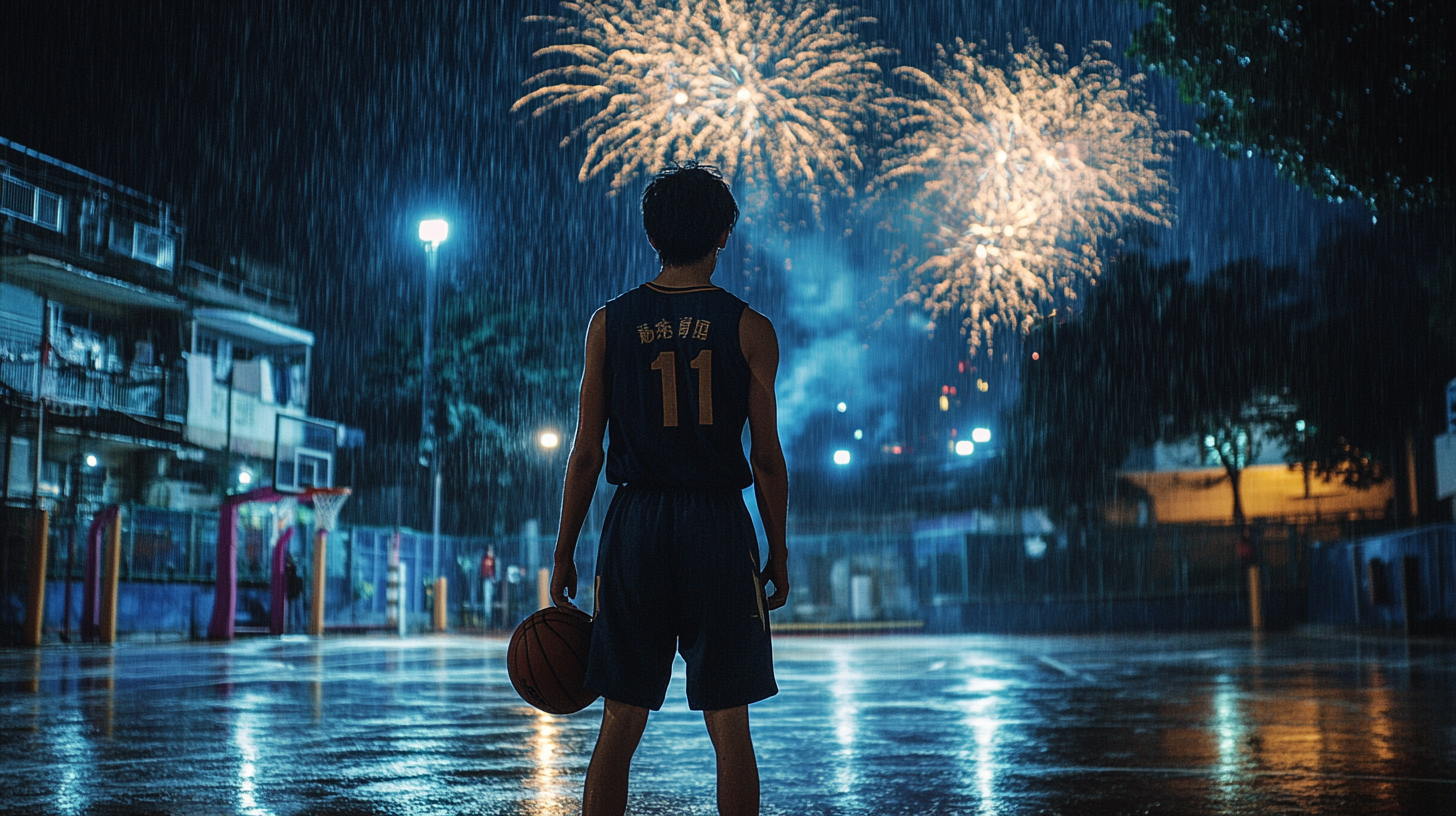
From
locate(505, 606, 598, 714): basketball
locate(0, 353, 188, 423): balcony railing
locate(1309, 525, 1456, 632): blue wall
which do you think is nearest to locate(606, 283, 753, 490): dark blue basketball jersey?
locate(505, 606, 598, 714): basketball

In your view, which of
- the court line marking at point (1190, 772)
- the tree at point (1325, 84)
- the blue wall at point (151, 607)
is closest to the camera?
the court line marking at point (1190, 772)

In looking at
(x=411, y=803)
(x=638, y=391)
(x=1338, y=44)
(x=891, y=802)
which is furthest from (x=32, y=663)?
(x=1338, y=44)

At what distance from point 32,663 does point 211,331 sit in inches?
887

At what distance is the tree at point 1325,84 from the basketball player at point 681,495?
1243 cm

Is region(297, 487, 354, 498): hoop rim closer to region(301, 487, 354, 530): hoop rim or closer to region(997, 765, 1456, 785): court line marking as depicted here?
Answer: region(301, 487, 354, 530): hoop rim

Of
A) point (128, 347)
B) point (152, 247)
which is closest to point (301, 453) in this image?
point (128, 347)

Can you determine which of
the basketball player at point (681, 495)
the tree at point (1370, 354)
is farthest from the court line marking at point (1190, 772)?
the tree at point (1370, 354)

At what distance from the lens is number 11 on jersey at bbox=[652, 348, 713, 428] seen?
329 cm

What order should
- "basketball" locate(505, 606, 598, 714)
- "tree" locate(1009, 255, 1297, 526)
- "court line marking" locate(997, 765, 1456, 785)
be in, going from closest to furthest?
"basketball" locate(505, 606, 598, 714) < "court line marking" locate(997, 765, 1456, 785) < "tree" locate(1009, 255, 1297, 526)

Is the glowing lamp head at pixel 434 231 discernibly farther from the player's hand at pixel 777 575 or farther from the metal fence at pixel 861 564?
the player's hand at pixel 777 575

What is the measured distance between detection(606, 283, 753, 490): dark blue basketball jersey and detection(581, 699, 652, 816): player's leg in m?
0.58

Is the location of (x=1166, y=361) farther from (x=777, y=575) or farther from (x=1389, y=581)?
(x=777, y=575)

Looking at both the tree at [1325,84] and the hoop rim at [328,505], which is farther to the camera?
the hoop rim at [328,505]

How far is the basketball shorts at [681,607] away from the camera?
3.18 metres
